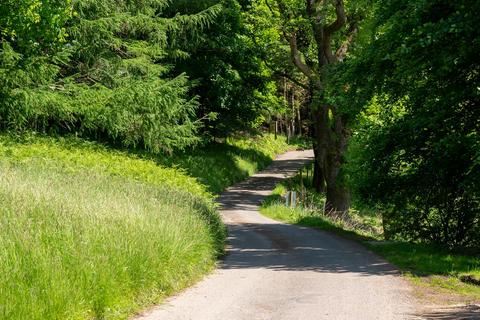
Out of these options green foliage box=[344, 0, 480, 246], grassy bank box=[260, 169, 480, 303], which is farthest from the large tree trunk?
green foliage box=[344, 0, 480, 246]

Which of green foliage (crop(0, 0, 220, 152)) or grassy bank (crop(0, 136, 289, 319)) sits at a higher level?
green foliage (crop(0, 0, 220, 152))

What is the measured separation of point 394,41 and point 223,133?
2686 cm

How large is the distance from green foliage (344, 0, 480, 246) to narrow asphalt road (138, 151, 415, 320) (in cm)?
231

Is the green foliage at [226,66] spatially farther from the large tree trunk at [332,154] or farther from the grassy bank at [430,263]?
the grassy bank at [430,263]

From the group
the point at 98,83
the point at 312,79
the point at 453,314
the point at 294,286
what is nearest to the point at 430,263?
the point at 294,286

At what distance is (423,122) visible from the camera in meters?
15.3

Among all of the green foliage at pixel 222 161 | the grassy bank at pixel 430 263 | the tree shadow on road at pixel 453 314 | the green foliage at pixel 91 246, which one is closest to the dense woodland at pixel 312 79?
the green foliage at pixel 222 161

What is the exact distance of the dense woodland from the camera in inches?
579

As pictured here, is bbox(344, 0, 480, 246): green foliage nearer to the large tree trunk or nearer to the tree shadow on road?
the tree shadow on road

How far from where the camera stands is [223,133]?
136 feet

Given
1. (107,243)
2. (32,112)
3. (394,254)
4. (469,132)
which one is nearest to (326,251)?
(394,254)

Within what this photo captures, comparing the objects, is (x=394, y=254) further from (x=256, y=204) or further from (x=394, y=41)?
(x=256, y=204)

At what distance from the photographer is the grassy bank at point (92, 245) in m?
6.89

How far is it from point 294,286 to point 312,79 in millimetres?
18194
